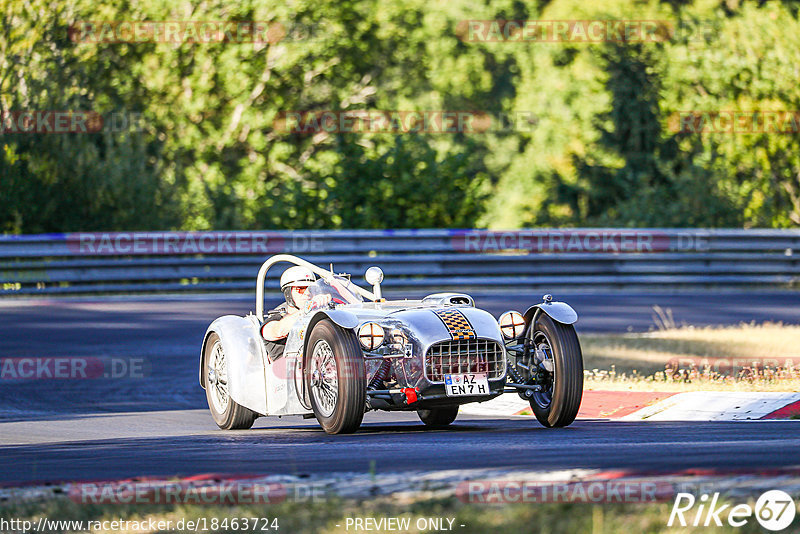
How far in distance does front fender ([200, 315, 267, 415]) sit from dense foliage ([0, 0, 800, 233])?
13.7 m

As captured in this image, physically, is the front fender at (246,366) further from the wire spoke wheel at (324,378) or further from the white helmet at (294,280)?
the wire spoke wheel at (324,378)

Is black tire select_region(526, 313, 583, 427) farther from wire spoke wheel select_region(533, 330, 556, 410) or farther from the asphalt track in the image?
the asphalt track

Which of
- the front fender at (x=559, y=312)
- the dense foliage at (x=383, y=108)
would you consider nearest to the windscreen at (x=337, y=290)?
the front fender at (x=559, y=312)

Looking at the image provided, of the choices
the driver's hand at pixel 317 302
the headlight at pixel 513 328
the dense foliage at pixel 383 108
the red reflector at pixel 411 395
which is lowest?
the red reflector at pixel 411 395

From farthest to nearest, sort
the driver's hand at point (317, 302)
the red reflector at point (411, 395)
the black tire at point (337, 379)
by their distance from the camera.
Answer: the driver's hand at point (317, 302) < the red reflector at point (411, 395) < the black tire at point (337, 379)

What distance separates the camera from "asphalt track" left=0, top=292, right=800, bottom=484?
23.8ft

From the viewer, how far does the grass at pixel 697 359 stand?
1233 centimetres

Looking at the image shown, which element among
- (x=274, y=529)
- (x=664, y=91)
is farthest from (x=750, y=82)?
(x=274, y=529)

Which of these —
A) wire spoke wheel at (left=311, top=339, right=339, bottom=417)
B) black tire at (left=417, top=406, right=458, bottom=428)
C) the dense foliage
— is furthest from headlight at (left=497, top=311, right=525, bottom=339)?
the dense foliage

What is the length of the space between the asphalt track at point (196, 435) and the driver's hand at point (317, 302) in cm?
93

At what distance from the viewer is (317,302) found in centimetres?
977

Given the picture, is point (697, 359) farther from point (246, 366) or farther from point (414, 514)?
point (414, 514)

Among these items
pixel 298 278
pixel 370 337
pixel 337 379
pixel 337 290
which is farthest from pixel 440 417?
pixel 337 379

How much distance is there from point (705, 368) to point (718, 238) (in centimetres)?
949
